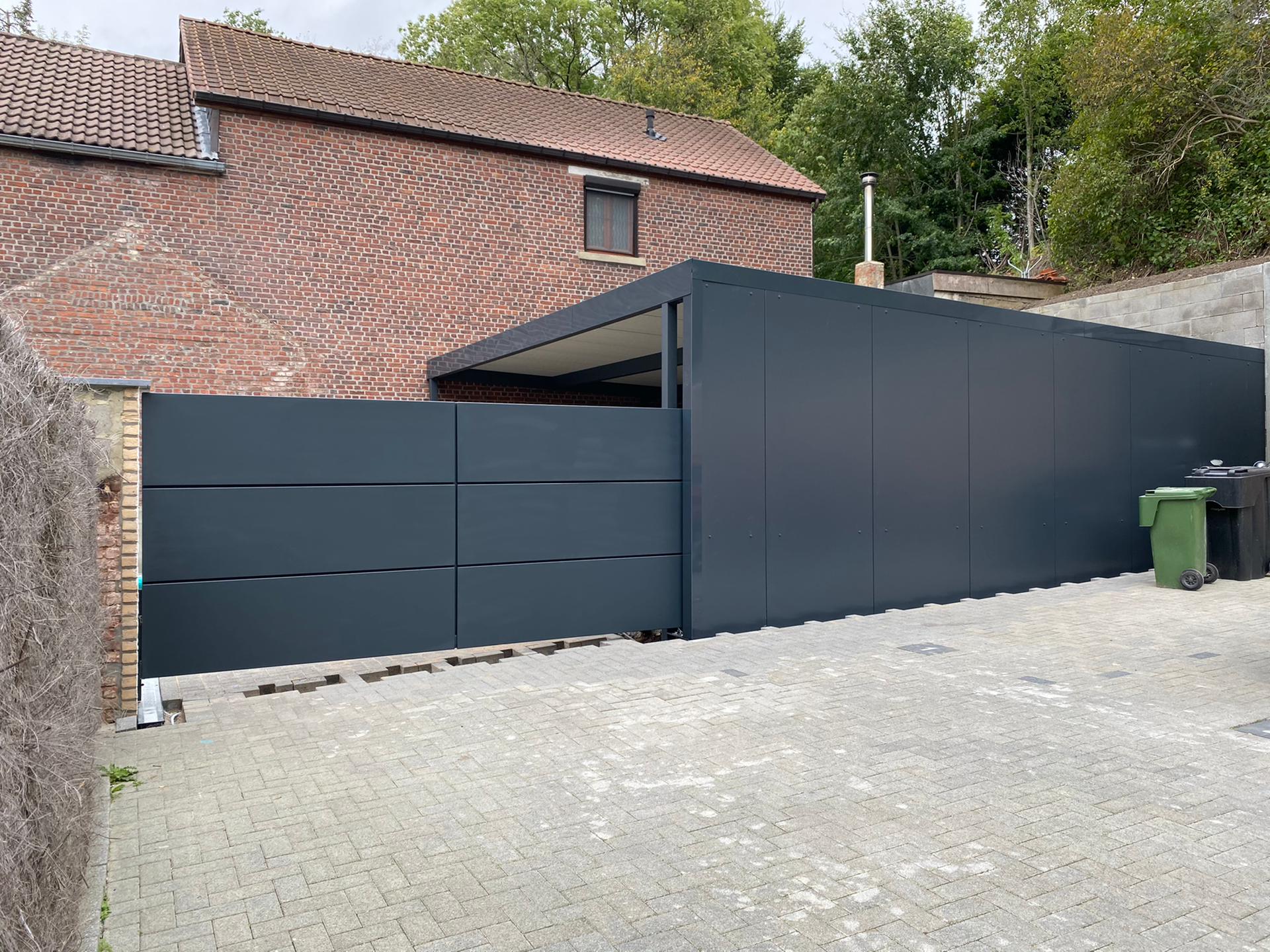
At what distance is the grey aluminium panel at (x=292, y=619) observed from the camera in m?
6.24

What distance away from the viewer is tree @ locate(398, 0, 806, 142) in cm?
3272

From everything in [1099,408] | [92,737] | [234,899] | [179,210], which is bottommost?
[234,899]

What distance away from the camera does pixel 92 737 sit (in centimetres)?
427

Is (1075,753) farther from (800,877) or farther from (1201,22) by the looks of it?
(1201,22)

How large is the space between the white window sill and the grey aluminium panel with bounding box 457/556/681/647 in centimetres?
985

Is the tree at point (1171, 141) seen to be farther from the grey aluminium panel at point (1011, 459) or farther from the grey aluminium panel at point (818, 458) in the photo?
the grey aluminium panel at point (818, 458)

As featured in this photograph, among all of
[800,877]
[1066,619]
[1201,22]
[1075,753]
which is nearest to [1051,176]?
[1201,22]

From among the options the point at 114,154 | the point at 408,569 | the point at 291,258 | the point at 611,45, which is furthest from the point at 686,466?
the point at 611,45

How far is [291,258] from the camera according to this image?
13977 millimetres

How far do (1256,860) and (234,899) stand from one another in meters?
3.95

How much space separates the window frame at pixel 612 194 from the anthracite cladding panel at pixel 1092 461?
8689 millimetres

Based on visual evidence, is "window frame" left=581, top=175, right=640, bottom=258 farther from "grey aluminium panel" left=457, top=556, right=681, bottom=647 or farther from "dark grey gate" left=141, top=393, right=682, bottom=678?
"grey aluminium panel" left=457, top=556, right=681, bottom=647

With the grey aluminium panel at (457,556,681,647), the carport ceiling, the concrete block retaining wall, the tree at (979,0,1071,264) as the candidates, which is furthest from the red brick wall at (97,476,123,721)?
the tree at (979,0,1071,264)

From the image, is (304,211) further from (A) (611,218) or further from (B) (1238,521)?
(B) (1238,521)
